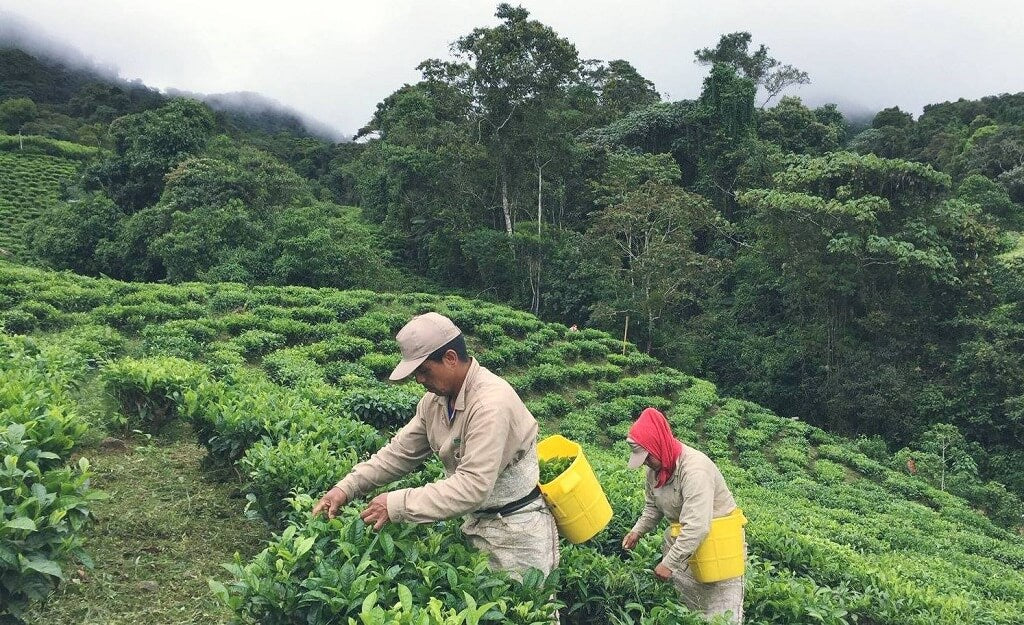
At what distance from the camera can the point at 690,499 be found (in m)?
3.48

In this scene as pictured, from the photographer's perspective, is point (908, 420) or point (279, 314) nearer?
point (279, 314)

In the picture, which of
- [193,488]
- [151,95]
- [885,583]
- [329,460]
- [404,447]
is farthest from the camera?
[151,95]

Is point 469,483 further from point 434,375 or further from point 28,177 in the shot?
point 28,177

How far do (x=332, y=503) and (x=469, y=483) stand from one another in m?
0.77

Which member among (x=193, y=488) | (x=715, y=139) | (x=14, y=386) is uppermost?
(x=715, y=139)

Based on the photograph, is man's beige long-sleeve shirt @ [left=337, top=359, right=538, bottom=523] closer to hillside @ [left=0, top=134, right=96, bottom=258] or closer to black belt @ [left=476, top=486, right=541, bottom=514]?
black belt @ [left=476, top=486, right=541, bottom=514]

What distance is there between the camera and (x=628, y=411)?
14500 mm

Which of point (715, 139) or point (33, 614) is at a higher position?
point (715, 139)

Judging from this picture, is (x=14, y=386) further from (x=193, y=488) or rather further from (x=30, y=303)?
(x=30, y=303)

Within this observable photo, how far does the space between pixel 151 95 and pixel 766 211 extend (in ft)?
183

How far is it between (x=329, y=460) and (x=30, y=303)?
9.49 m

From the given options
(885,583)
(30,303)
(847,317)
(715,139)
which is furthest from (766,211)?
(30,303)

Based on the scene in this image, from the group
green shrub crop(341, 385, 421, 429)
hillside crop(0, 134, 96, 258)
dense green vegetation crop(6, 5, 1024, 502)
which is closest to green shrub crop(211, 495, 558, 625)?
green shrub crop(341, 385, 421, 429)

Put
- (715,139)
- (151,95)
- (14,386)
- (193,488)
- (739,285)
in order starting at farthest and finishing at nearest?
(151,95) < (715,139) < (739,285) < (193,488) < (14,386)
